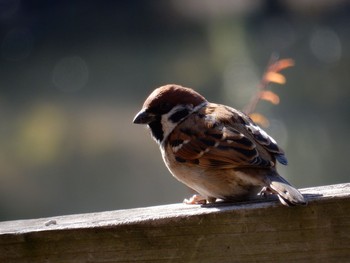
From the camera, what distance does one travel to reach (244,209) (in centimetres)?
167

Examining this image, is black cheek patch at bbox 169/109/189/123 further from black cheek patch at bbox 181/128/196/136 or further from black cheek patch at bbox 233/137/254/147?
black cheek patch at bbox 233/137/254/147

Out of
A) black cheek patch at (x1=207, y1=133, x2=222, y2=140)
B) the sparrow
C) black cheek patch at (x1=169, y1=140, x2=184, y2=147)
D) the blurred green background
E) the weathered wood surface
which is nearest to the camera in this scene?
the weathered wood surface

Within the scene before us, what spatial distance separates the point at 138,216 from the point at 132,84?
9.61 meters

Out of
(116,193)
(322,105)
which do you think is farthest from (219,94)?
(116,193)

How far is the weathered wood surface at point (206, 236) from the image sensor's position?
1624mm

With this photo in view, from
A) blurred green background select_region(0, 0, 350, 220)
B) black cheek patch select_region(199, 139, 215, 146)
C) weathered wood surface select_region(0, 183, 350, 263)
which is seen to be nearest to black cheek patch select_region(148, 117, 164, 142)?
black cheek patch select_region(199, 139, 215, 146)

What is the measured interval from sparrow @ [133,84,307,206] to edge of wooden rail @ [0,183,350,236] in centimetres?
44

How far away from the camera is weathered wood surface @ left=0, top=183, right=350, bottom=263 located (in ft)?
5.33

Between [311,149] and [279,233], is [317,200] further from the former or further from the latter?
[311,149]

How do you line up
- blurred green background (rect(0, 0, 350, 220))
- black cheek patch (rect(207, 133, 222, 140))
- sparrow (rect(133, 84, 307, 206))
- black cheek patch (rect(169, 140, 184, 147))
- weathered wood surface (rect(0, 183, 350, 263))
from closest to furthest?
weathered wood surface (rect(0, 183, 350, 263)) < sparrow (rect(133, 84, 307, 206)) < black cheek patch (rect(207, 133, 222, 140)) < black cheek patch (rect(169, 140, 184, 147)) < blurred green background (rect(0, 0, 350, 220))

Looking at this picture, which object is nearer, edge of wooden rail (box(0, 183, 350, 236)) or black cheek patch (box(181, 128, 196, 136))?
edge of wooden rail (box(0, 183, 350, 236))

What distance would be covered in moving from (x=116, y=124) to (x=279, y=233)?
8529 mm

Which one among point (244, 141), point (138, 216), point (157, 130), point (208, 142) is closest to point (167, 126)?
point (157, 130)

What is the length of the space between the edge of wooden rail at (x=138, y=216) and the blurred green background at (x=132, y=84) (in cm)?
560
